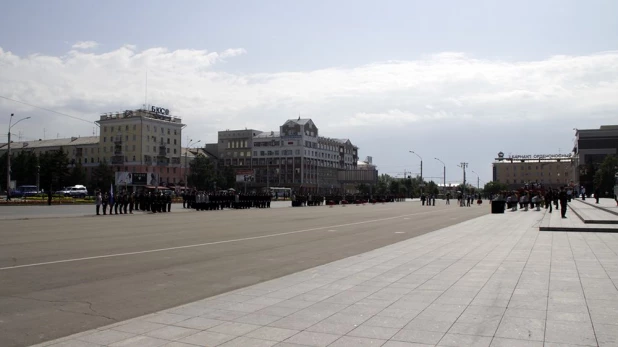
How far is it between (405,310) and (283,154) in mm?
146710

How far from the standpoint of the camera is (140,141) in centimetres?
11425

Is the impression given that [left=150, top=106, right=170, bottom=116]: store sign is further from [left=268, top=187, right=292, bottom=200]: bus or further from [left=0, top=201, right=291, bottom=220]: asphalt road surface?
[left=0, top=201, right=291, bottom=220]: asphalt road surface

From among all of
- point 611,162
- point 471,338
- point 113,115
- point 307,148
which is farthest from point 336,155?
point 471,338

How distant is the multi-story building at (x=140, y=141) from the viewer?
378 ft

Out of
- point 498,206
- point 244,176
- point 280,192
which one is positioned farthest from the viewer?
point 280,192

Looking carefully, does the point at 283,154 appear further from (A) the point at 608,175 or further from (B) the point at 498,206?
(B) the point at 498,206

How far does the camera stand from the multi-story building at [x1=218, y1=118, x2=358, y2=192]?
15250 centimetres

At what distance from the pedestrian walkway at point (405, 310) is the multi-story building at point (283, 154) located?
139 m

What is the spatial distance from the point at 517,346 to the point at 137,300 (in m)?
5.51

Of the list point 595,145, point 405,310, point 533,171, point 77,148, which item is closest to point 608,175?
point 595,145

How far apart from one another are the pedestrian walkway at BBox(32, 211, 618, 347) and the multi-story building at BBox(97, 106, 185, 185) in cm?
10810

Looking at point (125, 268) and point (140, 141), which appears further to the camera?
point (140, 141)

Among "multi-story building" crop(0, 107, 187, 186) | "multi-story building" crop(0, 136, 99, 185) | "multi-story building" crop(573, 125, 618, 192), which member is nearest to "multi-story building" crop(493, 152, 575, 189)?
"multi-story building" crop(573, 125, 618, 192)

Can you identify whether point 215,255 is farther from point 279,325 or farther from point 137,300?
point 279,325
